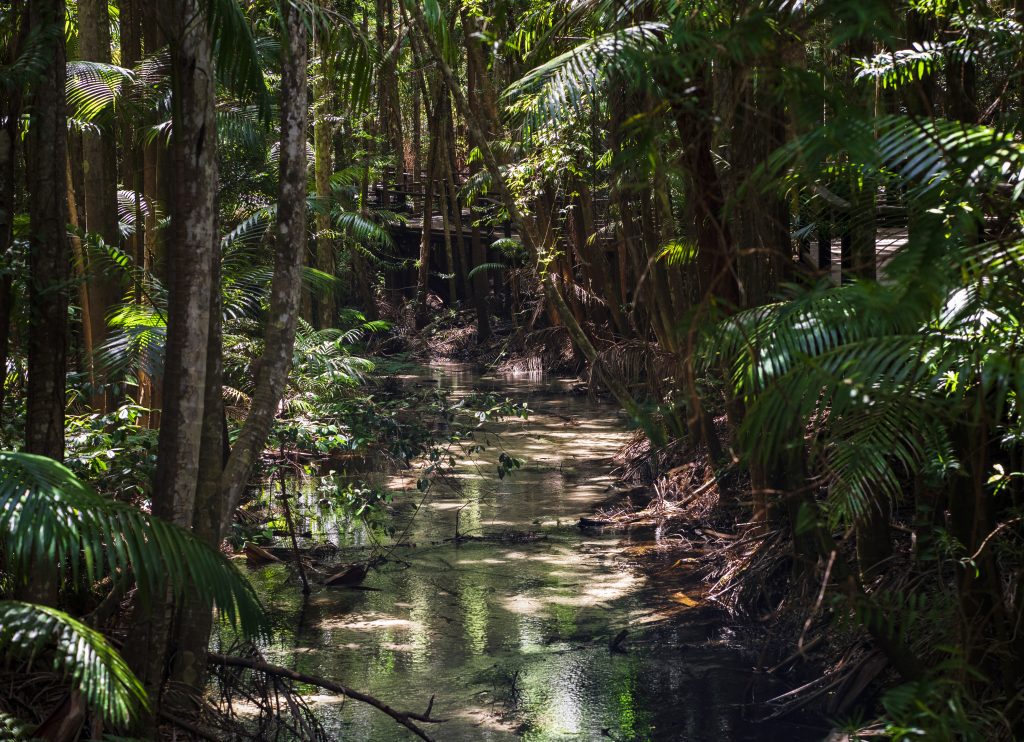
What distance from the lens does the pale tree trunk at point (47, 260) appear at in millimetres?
4086

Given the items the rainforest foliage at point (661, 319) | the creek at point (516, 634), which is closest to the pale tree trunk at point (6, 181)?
the rainforest foliage at point (661, 319)

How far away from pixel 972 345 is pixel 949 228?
0.31 metres

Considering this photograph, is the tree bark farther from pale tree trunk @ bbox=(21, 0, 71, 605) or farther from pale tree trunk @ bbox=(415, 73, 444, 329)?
pale tree trunk @ bbox=(415, 73, 444, 329)

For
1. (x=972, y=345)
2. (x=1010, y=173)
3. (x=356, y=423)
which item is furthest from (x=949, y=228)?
(x=356, y=423)

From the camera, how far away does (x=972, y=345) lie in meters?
2.48

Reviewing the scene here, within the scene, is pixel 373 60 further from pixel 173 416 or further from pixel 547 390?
pixel 547 390

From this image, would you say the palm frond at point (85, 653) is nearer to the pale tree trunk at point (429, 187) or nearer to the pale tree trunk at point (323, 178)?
the pale tree trunk at point (323, 178)

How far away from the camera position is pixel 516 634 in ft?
22.6

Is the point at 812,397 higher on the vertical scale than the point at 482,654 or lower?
higher

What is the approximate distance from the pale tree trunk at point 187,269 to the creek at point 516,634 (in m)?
2.06

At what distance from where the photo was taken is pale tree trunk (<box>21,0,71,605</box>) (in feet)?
13.4

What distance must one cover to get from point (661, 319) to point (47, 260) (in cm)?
666

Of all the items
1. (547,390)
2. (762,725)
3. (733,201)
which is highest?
(733,201)

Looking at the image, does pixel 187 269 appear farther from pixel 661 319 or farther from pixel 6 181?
pixel 661 319
